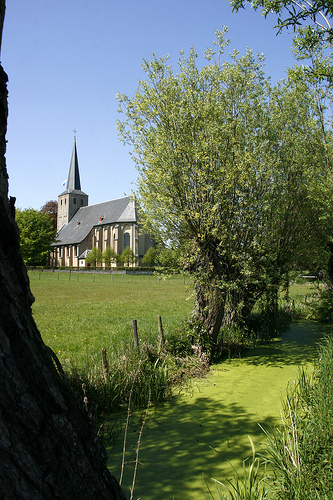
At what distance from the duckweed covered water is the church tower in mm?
81227

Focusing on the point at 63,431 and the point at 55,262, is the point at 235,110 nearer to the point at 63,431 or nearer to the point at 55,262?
the point at 63,431

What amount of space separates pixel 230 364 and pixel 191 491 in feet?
16.8

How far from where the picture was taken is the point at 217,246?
8984 millimetres

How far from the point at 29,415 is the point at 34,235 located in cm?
5953

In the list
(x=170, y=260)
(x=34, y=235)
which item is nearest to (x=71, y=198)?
(x=34, y=235)

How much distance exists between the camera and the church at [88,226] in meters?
73.4

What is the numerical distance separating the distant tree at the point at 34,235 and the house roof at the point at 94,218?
1336 centimetres

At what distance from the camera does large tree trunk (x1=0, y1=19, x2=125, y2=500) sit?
5.89 ft

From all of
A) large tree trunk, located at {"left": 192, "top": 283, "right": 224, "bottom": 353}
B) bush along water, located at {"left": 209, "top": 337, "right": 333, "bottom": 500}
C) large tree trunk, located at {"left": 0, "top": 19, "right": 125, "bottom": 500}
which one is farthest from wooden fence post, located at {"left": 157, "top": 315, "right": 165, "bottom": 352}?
large tree trunk, located at {"left": 0, "top": 19, "right": 125, "bottom": 500}

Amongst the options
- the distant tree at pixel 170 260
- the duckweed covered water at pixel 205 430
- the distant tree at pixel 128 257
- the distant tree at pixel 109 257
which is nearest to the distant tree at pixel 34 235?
the distant tree at pixel 109 257

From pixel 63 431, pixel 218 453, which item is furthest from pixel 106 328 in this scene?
pixel 63 431

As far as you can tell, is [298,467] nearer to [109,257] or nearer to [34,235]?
[34,235]

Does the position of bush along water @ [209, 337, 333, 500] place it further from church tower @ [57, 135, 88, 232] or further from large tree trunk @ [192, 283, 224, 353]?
church tower @ [57, 135, 88, 232]

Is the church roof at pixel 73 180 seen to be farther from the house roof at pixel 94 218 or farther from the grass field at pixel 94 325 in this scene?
the grass field at pixel 94 325
